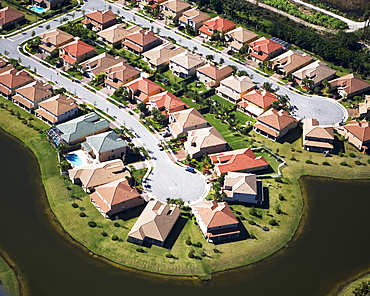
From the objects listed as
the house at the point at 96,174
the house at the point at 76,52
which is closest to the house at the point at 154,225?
the house at the point at 96,174

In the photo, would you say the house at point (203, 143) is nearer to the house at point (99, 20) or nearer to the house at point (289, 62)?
the house at point (289, 62)

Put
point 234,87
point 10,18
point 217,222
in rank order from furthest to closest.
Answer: point 10,18, point 234,87, point 217,222

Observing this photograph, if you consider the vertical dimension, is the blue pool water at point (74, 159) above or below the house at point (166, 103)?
below

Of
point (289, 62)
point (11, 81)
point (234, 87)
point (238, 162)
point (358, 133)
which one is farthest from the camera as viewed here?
point (289, 62)

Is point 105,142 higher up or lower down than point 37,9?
higher up

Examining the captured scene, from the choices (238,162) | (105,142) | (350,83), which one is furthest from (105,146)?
(350,83)

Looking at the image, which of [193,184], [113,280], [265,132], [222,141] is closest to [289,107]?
[265,132]

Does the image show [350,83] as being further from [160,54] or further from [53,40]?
[53,40]
